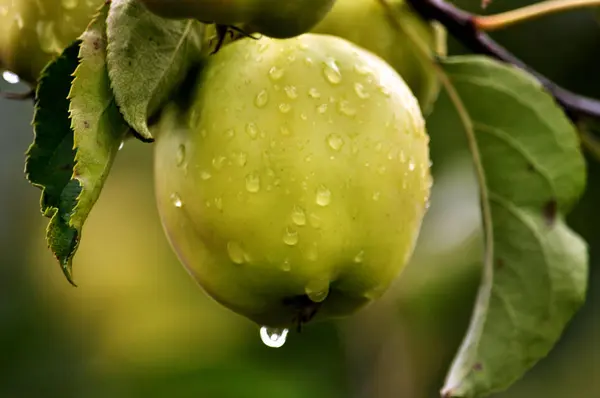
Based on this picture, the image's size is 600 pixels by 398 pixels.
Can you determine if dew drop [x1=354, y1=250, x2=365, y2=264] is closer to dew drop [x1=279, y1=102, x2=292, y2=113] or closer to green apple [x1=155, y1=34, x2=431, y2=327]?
green apple [x1=155, y1=34, x2=431, y2=327]

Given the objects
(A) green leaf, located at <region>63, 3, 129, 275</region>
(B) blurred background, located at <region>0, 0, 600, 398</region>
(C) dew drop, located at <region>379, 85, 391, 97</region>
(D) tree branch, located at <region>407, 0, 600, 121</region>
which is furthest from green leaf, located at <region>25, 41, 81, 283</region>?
(B) blurred background, located at <region>0, 0, 600, 398</region>

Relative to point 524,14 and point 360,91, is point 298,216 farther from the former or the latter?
point 524,14

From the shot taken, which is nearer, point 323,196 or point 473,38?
point 323,196

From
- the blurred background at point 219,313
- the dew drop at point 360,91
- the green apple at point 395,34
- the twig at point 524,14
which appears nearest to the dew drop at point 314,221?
the dew drop at point 360,91

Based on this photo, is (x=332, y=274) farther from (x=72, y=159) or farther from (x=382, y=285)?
(x=72, y=159)

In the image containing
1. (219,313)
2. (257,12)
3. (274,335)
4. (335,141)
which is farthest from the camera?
(219,313)

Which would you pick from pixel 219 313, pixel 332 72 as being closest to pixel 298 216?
pixel 332 72

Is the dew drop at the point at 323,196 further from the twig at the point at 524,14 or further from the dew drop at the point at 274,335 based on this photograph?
the twig at the point at 524,14
